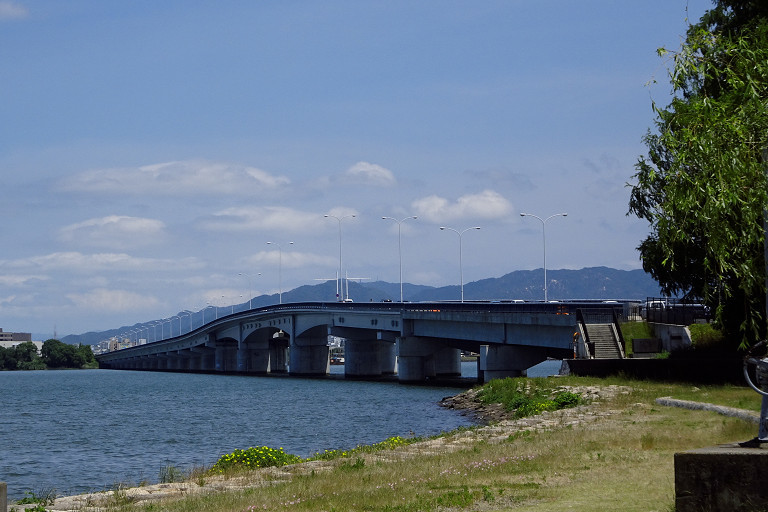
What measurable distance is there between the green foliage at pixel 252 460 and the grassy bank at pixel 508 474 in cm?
190

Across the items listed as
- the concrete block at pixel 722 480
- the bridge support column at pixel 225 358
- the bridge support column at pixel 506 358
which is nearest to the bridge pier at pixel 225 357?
the bridge support column at pixel 225 358

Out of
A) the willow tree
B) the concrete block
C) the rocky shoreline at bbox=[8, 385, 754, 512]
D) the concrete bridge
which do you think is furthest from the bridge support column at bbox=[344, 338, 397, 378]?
the concrete block

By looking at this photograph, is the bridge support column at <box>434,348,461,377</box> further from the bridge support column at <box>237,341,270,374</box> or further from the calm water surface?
the bridge support column at <box>237,341,270,374</box>

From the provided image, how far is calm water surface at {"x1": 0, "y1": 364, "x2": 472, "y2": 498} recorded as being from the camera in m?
37.3

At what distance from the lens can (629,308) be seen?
236 feet

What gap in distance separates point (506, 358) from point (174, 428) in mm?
38979

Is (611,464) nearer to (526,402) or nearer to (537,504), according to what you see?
(537,504)

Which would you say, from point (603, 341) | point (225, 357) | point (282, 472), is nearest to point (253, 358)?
point (225, 357)

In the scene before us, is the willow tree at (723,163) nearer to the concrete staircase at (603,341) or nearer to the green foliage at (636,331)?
the concrete staircase at (603,341)

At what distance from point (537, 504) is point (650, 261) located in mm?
37211

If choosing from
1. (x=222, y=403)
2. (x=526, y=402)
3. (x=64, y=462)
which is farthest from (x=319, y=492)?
(x=222, y=403)

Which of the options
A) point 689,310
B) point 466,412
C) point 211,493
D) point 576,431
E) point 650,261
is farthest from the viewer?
point 689,310

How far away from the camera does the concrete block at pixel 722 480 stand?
13.0 m

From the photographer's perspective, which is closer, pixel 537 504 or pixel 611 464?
pixel 537 504
